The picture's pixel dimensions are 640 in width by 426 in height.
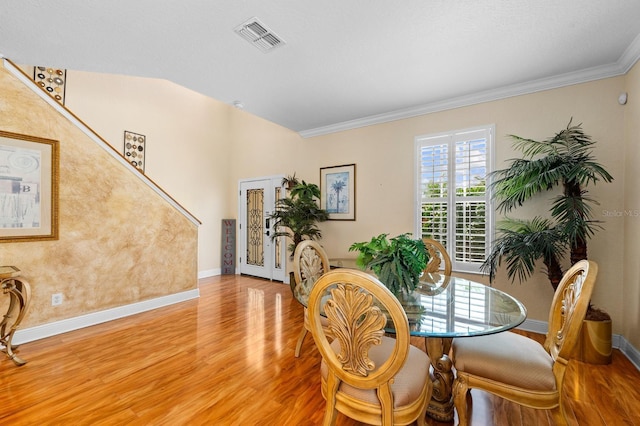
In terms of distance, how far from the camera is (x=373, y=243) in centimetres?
185

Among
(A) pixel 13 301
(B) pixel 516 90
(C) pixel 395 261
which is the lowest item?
(A) pixel 13 301

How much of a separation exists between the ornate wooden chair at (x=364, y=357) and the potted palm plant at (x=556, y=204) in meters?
2.00

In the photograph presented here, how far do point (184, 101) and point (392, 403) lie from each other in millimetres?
6104

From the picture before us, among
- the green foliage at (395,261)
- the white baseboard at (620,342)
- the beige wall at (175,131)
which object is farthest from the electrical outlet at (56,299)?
the white baseboard at (620,342)

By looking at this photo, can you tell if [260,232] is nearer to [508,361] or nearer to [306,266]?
[306,266]

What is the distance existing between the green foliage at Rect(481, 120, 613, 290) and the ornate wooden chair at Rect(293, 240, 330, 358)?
5.87ft

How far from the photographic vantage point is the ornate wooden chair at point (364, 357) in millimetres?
1112

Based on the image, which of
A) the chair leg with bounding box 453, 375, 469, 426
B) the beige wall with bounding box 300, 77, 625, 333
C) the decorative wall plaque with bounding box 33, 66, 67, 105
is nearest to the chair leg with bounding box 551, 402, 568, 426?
the chair leg with bounding box 453, 375, 469, 426

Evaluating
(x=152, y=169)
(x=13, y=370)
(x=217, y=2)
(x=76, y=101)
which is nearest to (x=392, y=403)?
(x=217, y=2)

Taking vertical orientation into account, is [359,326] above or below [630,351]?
above

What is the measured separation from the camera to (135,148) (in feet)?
15.6

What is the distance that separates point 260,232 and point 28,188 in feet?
11.4

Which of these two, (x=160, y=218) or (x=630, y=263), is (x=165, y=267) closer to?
(x=160, y=218)

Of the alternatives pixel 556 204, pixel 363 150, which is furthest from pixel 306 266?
pixel 556 204
